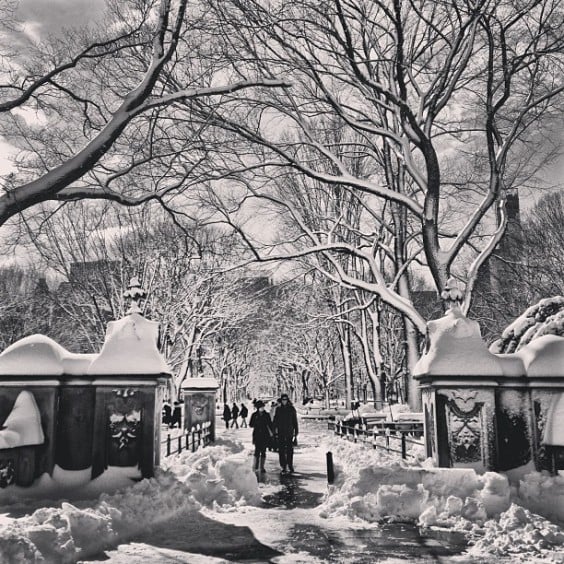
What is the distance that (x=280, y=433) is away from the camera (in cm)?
1393

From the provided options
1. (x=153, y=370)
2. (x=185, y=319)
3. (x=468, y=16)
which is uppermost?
(x=468, y=16)

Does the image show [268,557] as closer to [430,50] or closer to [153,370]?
[153,370]

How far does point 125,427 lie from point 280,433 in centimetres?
544

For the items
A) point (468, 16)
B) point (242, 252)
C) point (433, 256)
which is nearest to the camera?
point (468, 16)

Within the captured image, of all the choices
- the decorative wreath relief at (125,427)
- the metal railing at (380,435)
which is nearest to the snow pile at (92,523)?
the decorative wreath relief at (125,427)

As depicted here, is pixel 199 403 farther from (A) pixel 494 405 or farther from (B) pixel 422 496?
(B) pixel 422 496

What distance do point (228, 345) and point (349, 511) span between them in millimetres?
39528

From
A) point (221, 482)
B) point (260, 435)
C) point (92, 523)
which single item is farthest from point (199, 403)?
point (92, 523)

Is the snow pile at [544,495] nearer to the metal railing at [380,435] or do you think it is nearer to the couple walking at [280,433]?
the metal railing at [380,435]

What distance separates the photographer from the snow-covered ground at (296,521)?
6105 mm

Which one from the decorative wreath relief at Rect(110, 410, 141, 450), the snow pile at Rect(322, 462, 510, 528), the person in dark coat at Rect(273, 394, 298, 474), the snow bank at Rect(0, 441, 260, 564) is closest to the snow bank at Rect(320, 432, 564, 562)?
the snow pile at Rect(322, 462, 510, 528)

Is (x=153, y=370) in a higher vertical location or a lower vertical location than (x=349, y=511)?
higher

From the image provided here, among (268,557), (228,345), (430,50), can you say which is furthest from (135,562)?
(228,345)

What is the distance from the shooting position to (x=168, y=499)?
27.3ft
